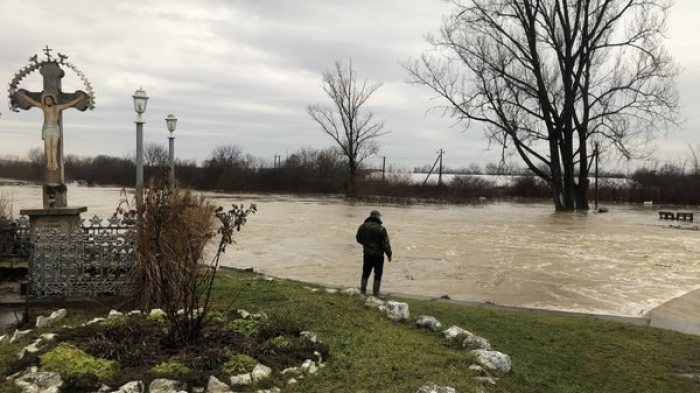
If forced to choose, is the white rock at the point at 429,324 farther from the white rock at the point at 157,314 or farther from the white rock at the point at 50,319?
the white rock at the point at 50,319

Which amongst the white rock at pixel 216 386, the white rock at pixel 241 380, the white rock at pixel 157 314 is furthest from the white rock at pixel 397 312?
the white rock at pixel 216 386

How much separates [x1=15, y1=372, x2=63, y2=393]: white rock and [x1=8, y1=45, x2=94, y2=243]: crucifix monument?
17.8 ft

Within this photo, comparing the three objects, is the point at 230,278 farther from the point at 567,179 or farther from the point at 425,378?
the point at 567,179

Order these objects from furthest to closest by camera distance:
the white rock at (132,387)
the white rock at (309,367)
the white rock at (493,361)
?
1. the white rock at (493,361)
2. the white rock at (309,367)
3. the white rock at (132,387)

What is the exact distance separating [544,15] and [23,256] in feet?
117

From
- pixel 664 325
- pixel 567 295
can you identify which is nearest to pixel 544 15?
pixel 567 295

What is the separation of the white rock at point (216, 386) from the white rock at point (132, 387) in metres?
0.49

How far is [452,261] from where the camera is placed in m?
16.7

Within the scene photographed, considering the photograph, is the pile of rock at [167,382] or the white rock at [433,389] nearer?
the pile of rock at [167,382]

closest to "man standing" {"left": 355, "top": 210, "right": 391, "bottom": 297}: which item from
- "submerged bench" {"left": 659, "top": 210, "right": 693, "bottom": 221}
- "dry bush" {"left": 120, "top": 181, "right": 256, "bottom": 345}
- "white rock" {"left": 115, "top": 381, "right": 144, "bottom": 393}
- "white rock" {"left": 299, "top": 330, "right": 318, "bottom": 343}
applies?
"dry bush" {"left": 120, "top": 181, "right": 256, "bottom": 345}

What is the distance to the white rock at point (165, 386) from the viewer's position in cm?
418

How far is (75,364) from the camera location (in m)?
4.55

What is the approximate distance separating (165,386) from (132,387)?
0.23m

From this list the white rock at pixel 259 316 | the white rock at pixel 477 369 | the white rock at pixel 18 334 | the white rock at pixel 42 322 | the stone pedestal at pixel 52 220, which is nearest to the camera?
the white rock at pixel 477 369
